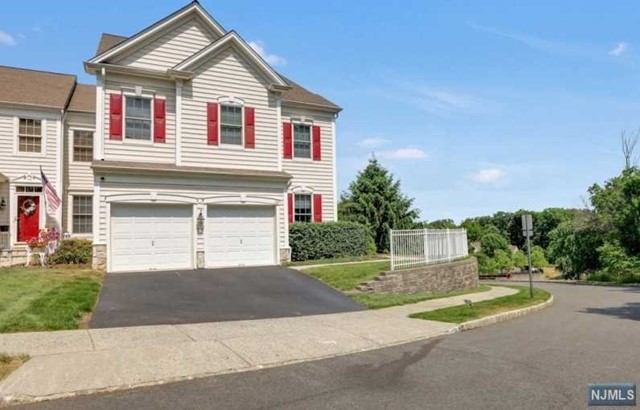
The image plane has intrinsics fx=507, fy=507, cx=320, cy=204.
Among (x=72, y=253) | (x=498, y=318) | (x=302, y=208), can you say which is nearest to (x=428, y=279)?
(x=498, y=318)

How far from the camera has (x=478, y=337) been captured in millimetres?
10125

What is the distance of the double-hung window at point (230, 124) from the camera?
67.4ft

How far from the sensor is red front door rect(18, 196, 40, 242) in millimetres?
21878

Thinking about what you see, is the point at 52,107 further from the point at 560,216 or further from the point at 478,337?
the point at 560,216

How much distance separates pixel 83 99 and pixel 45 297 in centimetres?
1598

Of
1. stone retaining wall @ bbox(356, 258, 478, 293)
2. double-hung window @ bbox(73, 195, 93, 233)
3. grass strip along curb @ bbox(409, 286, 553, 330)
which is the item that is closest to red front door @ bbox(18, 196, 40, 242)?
double-hung window @ bbox(73, 195, 93, 233)

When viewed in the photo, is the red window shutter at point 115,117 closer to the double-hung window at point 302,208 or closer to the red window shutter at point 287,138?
the red window shutter at point 287,138

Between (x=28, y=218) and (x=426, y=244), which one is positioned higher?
(x=28, y=218)

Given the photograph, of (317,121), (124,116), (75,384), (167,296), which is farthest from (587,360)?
(317,121)

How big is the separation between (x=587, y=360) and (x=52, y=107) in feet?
74.3

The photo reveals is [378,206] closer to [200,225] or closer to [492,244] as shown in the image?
[200,225]

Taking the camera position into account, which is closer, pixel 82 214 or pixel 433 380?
pixel 433 380

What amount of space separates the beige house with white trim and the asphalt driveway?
1911mm

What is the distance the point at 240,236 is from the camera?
1984 cm
